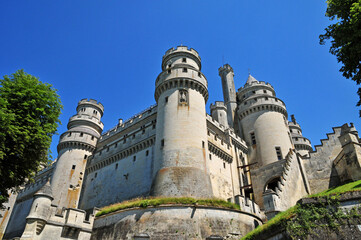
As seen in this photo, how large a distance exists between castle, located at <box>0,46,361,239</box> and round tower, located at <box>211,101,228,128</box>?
0.17m

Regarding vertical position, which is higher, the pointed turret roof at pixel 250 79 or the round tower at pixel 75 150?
the pointed turret roof at pixel 250 79

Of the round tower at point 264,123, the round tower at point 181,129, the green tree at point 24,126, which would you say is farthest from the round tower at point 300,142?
the green tree at point 24,126

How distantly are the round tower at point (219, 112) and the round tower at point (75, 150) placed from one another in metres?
18.9

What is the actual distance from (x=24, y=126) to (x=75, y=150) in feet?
71.8

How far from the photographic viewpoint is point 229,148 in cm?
3488

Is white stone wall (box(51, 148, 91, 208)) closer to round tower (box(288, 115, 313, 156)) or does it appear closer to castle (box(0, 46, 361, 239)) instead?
castle (box(0, 46, 361, 239))


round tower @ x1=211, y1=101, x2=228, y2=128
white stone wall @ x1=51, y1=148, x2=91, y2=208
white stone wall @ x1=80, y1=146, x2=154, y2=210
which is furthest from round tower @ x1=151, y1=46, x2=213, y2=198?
white stone wall @ x1=51, y1=148, x2=91, y2=208

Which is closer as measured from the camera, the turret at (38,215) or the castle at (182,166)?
the turret at (38,215)

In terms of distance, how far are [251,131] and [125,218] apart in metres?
23.9

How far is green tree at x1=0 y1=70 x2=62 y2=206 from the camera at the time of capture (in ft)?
54.5

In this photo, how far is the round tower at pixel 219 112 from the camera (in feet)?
135

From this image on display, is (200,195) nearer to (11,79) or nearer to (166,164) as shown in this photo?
(166,164)

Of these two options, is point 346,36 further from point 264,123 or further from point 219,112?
point 219,112

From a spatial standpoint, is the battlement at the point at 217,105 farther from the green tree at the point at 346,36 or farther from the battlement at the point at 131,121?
the green tree at the point at 346,36
